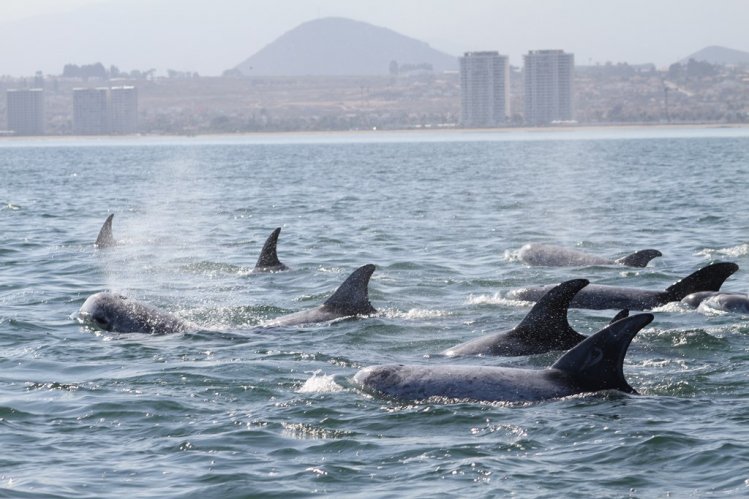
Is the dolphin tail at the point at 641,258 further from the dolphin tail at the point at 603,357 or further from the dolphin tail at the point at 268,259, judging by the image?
the dolphin tail at the point at 603,357

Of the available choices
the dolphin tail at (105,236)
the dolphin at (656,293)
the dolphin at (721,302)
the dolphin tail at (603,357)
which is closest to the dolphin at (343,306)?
the dolphin at (656,293)

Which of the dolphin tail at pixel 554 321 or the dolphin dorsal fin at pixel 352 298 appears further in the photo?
the dolphin dorsal fin at pixel 352 298

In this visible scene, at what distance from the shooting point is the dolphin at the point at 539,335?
551 inches

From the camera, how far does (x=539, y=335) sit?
14.4 metres

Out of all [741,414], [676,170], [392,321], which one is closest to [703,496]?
[741,414]

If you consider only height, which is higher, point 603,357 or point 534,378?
point 603,357

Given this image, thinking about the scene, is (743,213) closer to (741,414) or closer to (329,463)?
(741,414)

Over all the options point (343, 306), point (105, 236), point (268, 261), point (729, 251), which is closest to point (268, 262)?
point (268, 261)

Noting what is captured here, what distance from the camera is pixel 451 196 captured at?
165 feet

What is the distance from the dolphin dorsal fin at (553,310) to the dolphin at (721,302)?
4167 millimetres

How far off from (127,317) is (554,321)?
5597 millimetres

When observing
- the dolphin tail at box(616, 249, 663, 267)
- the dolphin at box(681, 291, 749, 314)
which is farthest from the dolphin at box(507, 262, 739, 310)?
the dolphin tail at box(616, 249, 663, 267)

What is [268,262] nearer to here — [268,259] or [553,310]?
[268,259]

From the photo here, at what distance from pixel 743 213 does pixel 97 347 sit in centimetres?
2506
